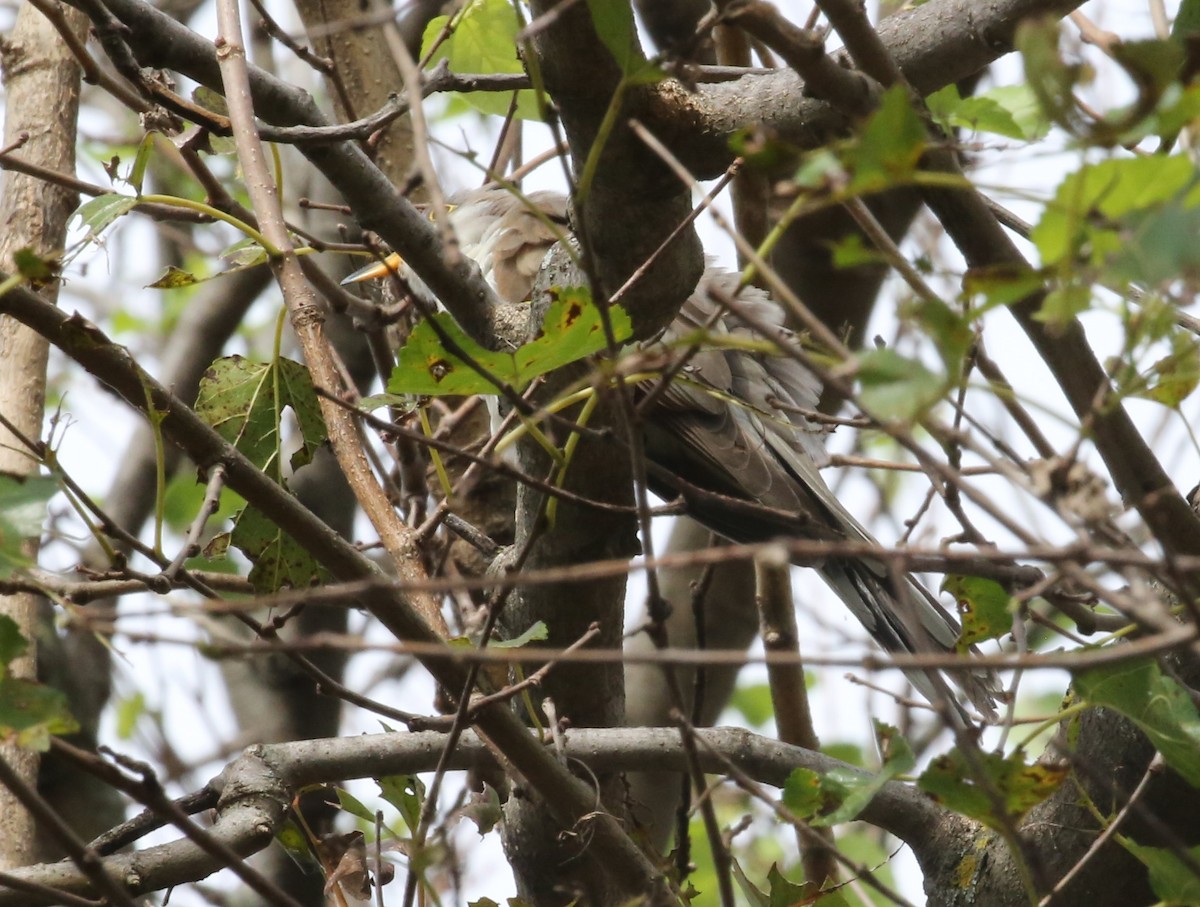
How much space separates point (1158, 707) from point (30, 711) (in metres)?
1.09

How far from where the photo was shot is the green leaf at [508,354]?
1.17m

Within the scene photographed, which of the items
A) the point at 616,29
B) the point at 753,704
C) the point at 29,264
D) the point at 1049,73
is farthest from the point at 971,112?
the point at 753,704

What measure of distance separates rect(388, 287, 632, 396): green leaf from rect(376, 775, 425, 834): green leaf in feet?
2.28

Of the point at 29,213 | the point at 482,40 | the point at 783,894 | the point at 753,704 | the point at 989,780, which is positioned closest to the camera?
the point at 989,780

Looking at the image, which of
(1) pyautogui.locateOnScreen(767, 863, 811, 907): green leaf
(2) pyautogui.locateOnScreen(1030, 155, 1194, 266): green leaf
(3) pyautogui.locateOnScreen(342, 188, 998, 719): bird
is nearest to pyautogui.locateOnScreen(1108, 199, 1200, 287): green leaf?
(2) pyautogui.locateOnScreen(1030, 155, 1194, 266): green leaf

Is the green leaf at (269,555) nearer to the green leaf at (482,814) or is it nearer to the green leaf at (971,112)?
the green leaf at (482,814)

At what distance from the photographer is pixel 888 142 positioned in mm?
737

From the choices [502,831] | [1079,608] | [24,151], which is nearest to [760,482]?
[502,831]

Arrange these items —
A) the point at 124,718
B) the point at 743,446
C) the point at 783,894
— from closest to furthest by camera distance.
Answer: the point at 783,894, the point at 743,446, the point at 124,718

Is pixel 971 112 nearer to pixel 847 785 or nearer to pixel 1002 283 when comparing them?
pixel 1002 283

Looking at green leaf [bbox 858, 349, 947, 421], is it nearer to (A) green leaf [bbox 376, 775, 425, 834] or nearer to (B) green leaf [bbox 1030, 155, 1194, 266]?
(B) green leaf [bbox 1030, 155, 1194, 266]

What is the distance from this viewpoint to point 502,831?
7.40 feet

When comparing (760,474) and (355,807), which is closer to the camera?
(355,807)

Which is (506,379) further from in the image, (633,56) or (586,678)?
(586,678)
